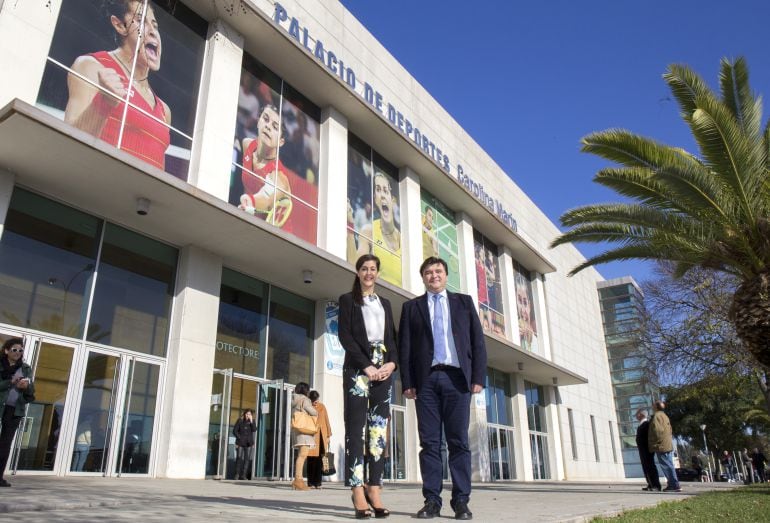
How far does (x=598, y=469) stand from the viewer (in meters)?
33.7

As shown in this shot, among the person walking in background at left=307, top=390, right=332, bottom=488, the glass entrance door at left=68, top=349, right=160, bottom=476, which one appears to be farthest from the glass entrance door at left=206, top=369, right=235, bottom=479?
the person walking in background at left=307, top=390, right=332, bottom=488

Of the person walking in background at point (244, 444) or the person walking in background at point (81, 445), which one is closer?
the person walking in background at point (81, 445)

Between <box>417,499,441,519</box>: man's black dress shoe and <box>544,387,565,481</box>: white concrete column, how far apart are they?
2593 cm

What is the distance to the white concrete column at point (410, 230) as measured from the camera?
18875 mm

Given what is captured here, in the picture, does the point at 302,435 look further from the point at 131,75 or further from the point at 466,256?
→ the point at 466,256

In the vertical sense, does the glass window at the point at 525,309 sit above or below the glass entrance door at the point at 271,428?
above

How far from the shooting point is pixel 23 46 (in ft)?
31.5

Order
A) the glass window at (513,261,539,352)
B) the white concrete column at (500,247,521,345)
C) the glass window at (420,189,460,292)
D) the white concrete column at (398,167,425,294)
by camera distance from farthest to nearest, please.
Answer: the glass window at (513,261,539,352) < the white concrete column at (500,247,521,345) < the glass window at (420,189,460,292) < the white concrete column at (398,167,425,294)

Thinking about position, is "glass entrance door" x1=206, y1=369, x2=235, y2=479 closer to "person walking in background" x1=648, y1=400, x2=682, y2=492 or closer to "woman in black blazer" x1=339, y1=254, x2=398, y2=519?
"person walking in background" x1=648, y1=400, x2=682, y2=492

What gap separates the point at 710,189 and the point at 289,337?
32.6ft

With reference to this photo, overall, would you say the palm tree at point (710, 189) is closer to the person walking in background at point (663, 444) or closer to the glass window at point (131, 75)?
the person walking in background at point (663, 444)

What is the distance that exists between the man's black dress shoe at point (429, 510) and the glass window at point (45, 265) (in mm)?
8484

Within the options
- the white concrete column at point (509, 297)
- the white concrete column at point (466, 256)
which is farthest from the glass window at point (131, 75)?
the white concrete column at point (509, 297)

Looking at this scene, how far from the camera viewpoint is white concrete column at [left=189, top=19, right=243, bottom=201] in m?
12.4
